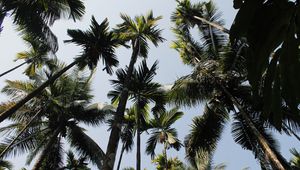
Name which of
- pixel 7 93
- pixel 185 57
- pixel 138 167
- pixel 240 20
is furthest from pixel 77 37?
pixel 240 20

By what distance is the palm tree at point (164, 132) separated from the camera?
707 inches

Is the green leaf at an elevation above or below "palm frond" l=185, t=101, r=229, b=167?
below

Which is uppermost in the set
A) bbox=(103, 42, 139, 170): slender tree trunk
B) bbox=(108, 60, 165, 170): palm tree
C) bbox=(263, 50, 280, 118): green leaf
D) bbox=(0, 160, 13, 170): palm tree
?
bbox=(0, 160, 13, 170): palm tree

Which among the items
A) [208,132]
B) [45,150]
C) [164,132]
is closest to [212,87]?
[208,132]

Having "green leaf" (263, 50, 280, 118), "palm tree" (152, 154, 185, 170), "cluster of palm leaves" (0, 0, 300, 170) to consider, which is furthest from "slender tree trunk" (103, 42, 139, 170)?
"palm tree" (152, 154, 185, 170)

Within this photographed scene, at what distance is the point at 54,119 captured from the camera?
17.7m

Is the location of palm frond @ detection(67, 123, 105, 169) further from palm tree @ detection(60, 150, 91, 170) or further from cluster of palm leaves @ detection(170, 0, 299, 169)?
cluster of palm leaves @ detection(170, 0, 299, 169)

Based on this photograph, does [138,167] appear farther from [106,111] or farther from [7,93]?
[7,93]

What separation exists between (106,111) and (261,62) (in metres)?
17.1

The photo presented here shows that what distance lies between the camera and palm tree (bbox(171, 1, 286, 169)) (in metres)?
14.1

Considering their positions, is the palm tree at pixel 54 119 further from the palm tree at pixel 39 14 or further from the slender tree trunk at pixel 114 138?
the slender tree trunk at pixel 114 138

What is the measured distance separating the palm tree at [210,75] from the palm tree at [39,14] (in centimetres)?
566

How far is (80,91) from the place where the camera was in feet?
62.8

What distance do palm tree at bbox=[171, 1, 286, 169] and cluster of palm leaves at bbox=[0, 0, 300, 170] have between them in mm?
44
